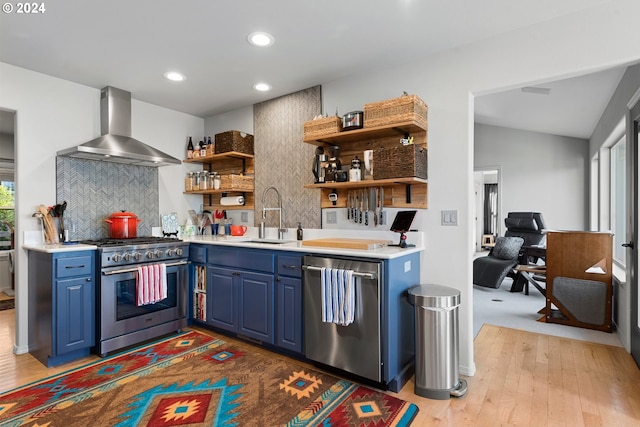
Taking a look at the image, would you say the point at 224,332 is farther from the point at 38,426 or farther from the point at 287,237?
the point at 38,426

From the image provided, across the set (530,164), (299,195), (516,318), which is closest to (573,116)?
(530,164)

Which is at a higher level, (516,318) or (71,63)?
(71,63)

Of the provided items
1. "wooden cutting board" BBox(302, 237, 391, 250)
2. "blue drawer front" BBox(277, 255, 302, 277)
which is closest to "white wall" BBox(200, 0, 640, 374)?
"wooden cutting board" BBox(302, 237, 391, 250)

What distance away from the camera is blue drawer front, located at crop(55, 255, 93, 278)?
2.70m

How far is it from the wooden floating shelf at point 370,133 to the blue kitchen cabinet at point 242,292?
1103mm

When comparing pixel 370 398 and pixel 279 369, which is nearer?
pixel 370 398

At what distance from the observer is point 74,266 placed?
278cm

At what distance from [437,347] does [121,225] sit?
9.96 ft

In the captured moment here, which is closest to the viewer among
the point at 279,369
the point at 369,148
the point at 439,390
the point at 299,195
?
the point at 439,390

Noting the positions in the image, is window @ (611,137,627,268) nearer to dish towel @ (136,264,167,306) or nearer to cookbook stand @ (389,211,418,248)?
cookbook stand @ (389,211,418,248)

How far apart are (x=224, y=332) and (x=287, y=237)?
1.10 meters

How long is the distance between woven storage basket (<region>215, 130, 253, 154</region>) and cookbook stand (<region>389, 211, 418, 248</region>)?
1946 millimetres

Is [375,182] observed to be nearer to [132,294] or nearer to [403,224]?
[403,224]

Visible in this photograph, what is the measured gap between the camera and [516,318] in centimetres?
391
